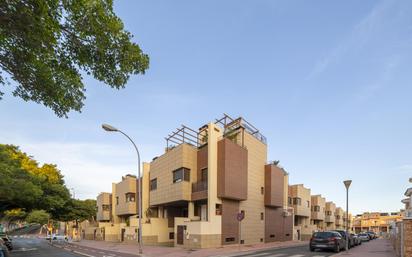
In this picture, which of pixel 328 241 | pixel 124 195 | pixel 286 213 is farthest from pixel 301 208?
pixel 328 241

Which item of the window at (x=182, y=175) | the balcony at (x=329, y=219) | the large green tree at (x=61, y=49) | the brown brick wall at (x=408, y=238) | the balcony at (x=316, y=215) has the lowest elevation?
the balcony at (x=329, y=219)

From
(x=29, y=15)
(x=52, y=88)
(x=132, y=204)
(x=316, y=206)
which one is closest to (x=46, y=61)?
(x=52, y=88)

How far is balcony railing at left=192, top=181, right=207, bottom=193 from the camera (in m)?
29.8

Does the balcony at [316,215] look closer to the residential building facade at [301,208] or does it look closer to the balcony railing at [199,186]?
the residential building facade at [301,208]

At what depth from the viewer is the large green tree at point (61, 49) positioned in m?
6.72

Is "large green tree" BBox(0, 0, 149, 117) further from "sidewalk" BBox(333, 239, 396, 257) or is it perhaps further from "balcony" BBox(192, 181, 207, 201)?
"balcony" BBox(192, 181, 207, 201)

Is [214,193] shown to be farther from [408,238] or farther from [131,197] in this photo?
[131,197]

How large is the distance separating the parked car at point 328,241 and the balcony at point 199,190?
29.7 ft

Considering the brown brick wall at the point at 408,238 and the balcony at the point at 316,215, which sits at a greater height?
the brown brick wall at the point at 408,238

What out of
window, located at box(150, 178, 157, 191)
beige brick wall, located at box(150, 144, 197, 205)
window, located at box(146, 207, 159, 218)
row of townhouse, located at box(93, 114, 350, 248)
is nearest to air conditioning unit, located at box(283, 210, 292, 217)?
row of townhouse, located at box(93, 114, 350, 248)

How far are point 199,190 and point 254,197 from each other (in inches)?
292

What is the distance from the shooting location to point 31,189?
27.7 metres

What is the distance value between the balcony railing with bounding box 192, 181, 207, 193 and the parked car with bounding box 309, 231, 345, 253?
9.38 metres

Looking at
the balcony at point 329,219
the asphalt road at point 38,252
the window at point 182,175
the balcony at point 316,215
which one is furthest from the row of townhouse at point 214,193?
the balcony at point 329,219
